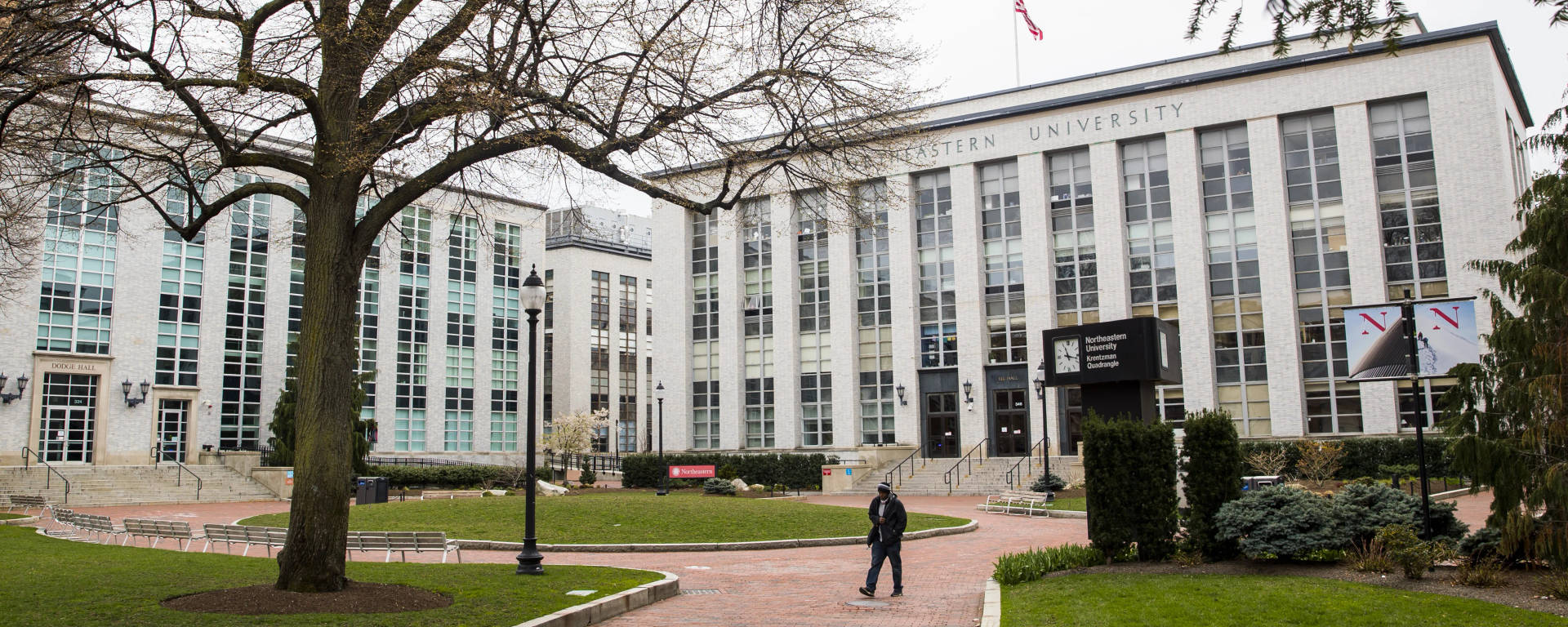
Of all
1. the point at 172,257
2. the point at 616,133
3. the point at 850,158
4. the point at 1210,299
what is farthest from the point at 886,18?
the point at 172,257

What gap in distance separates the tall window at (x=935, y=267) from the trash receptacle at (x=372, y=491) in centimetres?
2452

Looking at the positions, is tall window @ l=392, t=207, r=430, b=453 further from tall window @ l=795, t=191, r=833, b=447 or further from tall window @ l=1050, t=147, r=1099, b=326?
tall window @ l=1050, t=147, r=1099, b=326

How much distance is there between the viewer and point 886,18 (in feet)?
47.3

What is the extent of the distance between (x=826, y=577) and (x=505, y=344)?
48.4m

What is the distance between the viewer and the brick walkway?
38.8 feet

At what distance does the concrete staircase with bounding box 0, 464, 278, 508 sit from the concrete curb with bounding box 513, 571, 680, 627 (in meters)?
29.4

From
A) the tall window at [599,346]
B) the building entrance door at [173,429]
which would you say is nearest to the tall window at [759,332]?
the tall window at [599,346]

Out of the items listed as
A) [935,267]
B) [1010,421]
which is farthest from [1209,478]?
[935,267]

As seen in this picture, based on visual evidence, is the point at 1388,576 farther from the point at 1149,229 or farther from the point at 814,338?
the point at 814,338

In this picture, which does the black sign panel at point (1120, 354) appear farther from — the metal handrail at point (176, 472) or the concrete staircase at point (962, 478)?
the metal handrail at point (176, 472)

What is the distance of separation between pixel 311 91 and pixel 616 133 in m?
3.71

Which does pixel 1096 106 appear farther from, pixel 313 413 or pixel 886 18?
pixel 313 413

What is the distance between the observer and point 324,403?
12.2 metres

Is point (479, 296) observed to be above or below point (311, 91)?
above
